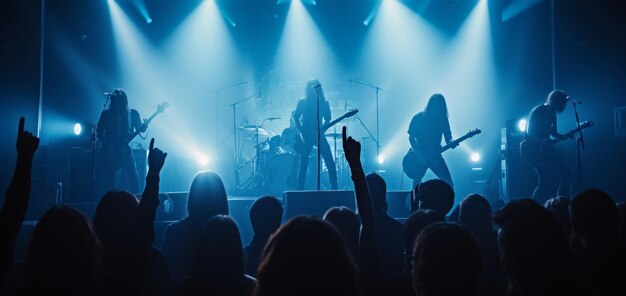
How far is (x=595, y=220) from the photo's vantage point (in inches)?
120

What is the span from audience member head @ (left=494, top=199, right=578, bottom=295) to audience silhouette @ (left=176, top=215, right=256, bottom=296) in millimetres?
1229

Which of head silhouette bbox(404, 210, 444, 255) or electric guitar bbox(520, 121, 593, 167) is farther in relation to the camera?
electric guitar bbox(520, 121, 593, 167)

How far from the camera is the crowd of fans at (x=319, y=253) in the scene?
171 centimetres

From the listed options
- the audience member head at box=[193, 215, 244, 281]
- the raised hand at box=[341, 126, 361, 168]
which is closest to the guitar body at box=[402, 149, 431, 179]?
the raised hand at box=[341, 126, 361, 168]

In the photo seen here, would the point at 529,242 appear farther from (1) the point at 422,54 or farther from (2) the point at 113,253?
(1) the point at 422,54

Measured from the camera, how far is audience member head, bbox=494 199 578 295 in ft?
7.18

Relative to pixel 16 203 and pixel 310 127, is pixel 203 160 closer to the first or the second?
pixel 310 127

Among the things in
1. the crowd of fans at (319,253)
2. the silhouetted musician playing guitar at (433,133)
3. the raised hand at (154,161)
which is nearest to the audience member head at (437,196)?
the crowd of fans at (319,253)

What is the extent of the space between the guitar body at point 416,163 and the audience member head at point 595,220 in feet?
17.9

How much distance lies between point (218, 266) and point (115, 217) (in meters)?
1.06

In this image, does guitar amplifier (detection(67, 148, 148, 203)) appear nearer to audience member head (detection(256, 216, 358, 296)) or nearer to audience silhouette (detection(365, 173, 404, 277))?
audience silhouette (detection(365, 173, 404, 277))

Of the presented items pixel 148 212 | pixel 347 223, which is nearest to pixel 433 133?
pixel 347 223

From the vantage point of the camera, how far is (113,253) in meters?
2.90

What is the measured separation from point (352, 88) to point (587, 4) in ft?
23.9
